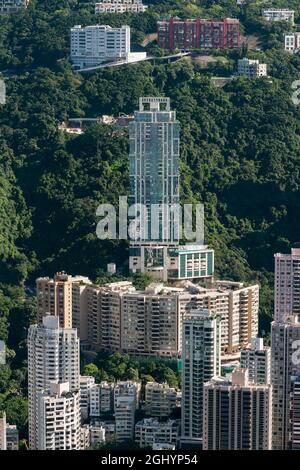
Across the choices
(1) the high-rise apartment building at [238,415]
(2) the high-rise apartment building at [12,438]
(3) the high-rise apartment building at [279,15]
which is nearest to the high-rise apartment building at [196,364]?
(1) the high-rise apartment building at [238,415]

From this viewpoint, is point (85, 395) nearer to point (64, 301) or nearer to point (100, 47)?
point (64, 301)

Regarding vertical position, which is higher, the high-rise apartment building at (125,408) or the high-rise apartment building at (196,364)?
the high-rise apartment building at (196,364)

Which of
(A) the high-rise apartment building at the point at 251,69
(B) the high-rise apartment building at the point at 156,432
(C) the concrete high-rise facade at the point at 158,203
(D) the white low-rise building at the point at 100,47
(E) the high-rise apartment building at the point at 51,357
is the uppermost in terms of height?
(D) the white low-rise building at the point at 100,47

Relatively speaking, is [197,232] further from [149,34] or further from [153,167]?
[149,34]

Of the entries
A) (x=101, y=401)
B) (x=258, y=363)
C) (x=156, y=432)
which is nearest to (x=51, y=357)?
(x=101, y=401)

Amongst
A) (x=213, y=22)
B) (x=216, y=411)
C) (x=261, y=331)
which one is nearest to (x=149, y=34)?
(x=213, y=22)

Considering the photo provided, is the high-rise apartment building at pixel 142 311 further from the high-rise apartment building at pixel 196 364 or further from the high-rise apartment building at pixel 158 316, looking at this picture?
the high-rise apartment building at pixel 196 364

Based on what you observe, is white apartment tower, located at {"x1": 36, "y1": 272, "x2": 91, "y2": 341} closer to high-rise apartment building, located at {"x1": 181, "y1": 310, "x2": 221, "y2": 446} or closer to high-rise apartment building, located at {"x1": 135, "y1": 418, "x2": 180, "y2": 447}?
high-rise apartment building, located at {"x1": 181, "y1": 310, "x2": 221, "y2": 446}
